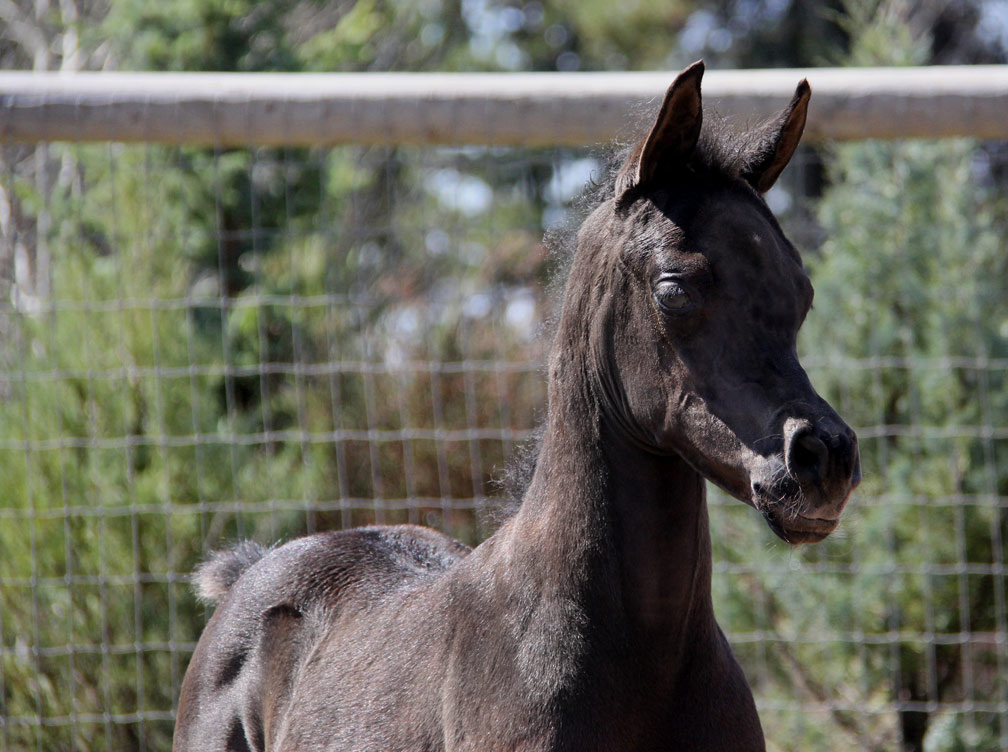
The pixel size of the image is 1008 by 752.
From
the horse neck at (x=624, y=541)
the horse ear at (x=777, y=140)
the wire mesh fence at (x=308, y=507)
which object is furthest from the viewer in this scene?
the wire mesh fence at (x=308, y=507)

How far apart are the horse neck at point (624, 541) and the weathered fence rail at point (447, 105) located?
72.6 inches

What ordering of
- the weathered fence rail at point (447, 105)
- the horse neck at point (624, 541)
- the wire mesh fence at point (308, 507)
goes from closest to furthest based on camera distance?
the horse neck at point (624, 541), the weathered fence rail at point (447, 105), the wire mesh fence at point (308, 507)

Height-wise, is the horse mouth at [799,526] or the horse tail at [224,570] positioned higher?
the horse mouth at [799,526]

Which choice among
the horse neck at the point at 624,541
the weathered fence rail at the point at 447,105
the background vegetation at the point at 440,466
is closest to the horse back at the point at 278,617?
the horse neck at the point at 624,541

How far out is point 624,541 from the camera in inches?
77.2

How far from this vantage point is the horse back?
276 centimetres

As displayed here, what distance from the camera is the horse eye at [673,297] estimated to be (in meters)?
1.83

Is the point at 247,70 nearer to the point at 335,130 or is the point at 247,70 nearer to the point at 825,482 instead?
the point at 335,130

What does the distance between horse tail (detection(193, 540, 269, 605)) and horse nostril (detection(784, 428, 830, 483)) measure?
1946mm

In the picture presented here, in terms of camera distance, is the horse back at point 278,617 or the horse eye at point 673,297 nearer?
the horse eye at point 673,297

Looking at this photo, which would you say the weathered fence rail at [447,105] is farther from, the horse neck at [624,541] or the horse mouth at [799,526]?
the horse mouth at [799,526]

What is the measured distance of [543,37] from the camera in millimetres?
15727

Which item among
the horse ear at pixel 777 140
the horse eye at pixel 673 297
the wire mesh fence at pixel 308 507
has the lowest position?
the wire mesh fence at pixel 308 507

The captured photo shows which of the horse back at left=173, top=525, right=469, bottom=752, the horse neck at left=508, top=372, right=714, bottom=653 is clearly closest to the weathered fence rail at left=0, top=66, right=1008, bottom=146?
the horse back at left=173, top=525, right=469, bottom=752
